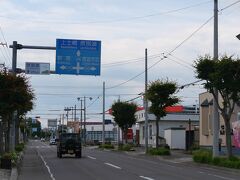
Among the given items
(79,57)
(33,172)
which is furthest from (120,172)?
(79,57)

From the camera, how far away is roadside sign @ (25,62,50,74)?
36781 millimetres

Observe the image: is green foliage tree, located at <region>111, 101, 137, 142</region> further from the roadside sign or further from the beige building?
the roadside sign

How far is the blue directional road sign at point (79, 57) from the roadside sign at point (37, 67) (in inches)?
28.7

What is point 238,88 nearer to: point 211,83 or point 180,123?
point 211,83

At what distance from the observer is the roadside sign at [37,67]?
36781 mm

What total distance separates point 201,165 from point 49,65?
1190 centimetres

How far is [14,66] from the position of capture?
112ft

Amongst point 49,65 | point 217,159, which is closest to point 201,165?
point 217,159

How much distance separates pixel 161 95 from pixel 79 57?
15455 millimetres

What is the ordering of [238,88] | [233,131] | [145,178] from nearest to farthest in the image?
[145,178], [238,88], [233,131]

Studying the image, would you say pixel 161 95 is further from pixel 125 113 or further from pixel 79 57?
pixel 125 113

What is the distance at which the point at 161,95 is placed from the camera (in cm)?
5047

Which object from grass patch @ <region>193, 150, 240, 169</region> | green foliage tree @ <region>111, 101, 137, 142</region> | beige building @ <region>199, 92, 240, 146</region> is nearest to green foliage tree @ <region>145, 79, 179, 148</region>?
beige building @ <region>199, 92, 240, 146</region>

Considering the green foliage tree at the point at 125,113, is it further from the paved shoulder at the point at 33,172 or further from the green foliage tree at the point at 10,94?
the green foliage tree at the point at 10,94
